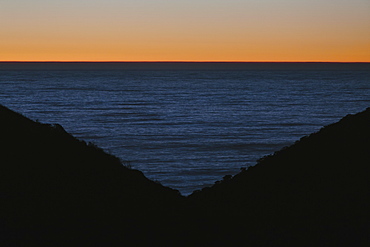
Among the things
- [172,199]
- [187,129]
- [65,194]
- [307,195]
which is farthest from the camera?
[187,129]

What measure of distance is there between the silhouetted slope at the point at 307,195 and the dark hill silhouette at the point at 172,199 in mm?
29

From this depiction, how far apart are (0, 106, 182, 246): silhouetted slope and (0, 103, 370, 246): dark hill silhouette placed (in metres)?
0.03

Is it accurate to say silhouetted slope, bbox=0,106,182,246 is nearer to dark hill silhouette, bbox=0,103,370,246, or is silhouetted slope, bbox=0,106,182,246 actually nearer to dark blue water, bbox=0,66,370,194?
dark hill silhouette, bbox=0,103,370,246

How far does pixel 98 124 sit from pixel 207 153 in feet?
67.1

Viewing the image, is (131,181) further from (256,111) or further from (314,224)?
(256,111)

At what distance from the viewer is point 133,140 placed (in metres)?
42.7

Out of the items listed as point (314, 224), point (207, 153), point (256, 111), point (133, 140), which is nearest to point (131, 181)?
point (314, 224)

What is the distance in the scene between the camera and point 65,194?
45.4 ft

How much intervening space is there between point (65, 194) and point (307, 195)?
664 centimetres

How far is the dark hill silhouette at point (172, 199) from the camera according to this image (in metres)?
12.6

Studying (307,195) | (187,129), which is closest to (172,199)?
(307,195)

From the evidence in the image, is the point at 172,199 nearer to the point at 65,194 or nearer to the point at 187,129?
the point at 65,194

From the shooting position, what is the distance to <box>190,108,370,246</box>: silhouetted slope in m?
13.1

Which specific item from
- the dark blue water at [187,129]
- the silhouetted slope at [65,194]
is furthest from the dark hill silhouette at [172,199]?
the dark blue water at [187,129]
